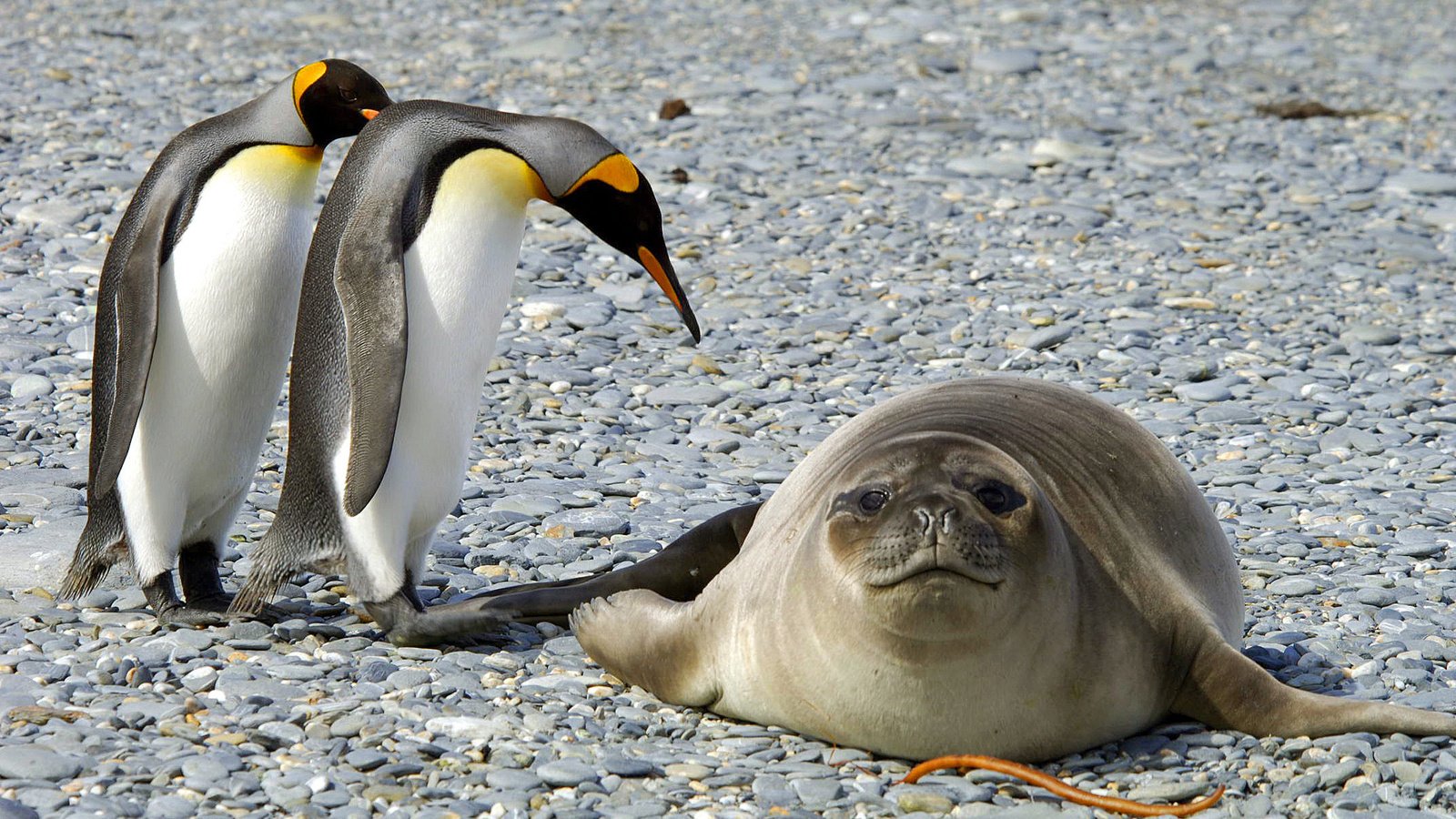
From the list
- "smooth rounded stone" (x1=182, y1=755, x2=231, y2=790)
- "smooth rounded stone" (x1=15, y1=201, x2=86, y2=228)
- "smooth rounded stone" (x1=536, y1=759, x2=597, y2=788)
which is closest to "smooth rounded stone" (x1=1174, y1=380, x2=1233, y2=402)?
"smooth rounded stone" (x1=536, y1=759, x2=597, y2=788)

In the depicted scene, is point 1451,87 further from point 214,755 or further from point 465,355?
point 214,755

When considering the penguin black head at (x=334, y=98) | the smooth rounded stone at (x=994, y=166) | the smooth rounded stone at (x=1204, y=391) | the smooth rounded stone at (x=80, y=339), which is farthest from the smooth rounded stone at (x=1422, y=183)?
the penguin black head at (x=334, y=98)

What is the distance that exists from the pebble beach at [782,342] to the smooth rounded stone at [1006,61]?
0.10ft

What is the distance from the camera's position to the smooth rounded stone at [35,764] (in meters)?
3.15

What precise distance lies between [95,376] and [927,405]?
6.52ft

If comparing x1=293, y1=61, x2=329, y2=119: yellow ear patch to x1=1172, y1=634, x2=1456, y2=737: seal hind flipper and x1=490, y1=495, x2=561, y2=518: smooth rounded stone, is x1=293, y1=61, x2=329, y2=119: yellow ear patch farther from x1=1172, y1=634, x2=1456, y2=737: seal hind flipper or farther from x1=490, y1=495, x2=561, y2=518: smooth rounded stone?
x1=1172, y1=634, x2=1456, y2=737: seal hind flipper

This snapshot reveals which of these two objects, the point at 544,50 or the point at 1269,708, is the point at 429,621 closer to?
the point at 1269,708

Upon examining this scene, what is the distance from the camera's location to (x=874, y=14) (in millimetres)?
12430

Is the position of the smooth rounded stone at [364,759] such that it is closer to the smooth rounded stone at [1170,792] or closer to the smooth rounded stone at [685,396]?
the smooth rounded stone at [1170,792]

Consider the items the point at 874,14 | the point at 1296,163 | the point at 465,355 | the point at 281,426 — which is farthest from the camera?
the point at 874,14

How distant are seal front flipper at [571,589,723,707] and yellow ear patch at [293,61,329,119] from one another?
140cm

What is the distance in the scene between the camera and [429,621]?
13.1 feet

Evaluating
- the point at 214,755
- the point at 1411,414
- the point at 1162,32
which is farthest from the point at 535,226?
the point at 1162,32

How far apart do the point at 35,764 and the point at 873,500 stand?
1.59 m
